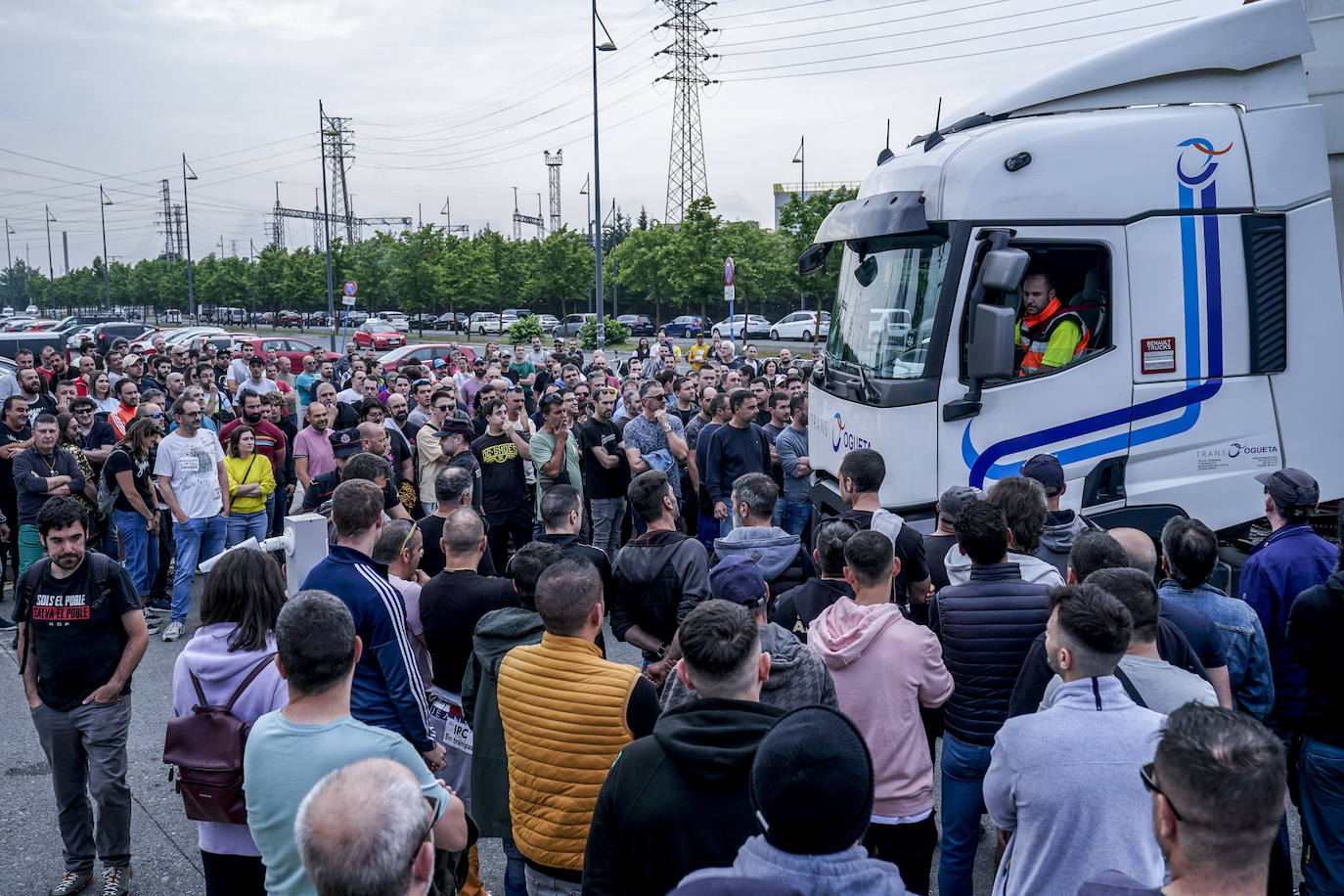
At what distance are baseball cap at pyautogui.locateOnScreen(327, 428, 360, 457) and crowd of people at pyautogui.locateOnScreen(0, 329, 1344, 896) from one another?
192 cm

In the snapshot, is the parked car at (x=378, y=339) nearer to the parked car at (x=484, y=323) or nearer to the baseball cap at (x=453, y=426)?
the parked car at (x=484, y=323)

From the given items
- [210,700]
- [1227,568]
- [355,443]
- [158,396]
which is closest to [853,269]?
[1227,568]

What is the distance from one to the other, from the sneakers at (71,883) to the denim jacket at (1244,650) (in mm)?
5136

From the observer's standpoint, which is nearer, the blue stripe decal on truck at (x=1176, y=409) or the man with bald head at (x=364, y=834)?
the man with bald head at (x=364, y=834)

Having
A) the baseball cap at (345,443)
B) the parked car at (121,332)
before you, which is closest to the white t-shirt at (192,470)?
the baseball cap at (345,443)

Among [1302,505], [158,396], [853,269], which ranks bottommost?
[1302,505]

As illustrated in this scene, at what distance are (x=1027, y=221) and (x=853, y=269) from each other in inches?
57.9

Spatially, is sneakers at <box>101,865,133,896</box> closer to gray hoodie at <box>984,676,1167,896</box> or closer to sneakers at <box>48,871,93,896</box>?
sneakers at <box>48,871,93,896</box>

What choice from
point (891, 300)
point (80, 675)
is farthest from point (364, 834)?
point (891, 300)

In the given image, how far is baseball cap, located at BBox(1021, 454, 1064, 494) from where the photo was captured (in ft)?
19.0

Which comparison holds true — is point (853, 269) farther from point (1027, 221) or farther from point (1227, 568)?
point (1227, 568)

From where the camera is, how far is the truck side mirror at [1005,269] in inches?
240

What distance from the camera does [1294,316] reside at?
654 centimetres

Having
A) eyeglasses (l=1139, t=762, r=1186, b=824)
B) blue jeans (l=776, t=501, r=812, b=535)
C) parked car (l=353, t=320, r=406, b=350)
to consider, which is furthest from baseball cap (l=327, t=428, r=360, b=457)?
parked car (l=353, t=320, r=406, b=350)
